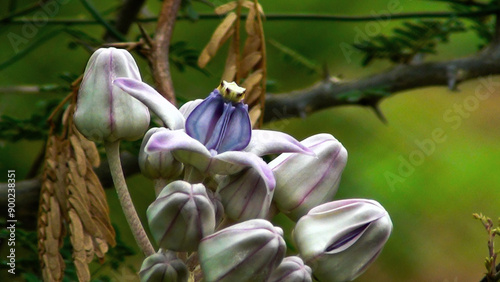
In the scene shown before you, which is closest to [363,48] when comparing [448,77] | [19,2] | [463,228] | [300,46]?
[448,77]

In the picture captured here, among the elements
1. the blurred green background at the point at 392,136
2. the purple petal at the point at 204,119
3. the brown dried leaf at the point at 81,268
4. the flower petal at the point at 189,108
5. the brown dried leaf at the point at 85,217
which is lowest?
the blurred green background at the point at 392,136

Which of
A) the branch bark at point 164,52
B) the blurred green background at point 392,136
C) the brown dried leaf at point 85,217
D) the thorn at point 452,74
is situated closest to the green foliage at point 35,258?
the brown dried leaf at point 85,217

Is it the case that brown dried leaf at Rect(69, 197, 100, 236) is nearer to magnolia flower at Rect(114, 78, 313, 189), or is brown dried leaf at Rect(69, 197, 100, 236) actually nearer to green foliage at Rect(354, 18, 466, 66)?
magnolia flower at Rect(114, 78, 313, 189)

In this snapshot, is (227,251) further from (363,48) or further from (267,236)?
(363,48)

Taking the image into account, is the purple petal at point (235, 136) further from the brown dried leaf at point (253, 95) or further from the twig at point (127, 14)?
the twig at point (127, 14)

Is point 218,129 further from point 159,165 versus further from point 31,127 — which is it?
point 31,127

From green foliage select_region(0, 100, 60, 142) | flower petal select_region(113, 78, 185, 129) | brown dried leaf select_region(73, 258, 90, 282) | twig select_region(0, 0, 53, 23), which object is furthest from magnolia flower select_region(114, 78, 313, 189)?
twig select_region(0, 0, 53, 23)

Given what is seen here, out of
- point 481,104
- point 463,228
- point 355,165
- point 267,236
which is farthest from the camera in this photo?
point 481,104
